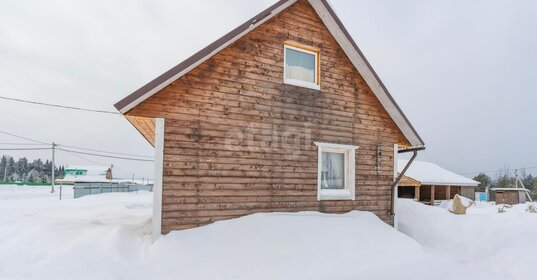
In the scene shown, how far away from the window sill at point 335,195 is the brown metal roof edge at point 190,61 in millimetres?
4651

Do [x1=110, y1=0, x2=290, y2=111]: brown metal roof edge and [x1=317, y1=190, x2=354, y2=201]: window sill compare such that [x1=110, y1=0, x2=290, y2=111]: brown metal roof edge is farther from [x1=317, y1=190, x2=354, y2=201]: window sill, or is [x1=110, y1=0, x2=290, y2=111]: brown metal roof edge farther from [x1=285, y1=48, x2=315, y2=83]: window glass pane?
[x1=317, y1=190, x2=354, y2=201]: window sill

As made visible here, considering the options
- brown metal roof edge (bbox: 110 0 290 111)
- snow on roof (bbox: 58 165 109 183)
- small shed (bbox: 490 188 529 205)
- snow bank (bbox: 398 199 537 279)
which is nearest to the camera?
brown metal roof edge (bbox: 110 0 290 111)

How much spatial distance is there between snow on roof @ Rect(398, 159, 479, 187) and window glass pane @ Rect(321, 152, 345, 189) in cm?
2155

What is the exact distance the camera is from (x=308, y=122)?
884cm

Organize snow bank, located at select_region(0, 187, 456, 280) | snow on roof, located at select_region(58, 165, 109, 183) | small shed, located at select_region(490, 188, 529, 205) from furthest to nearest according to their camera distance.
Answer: snow on roof, located at select_region(58, 165, 109, 183)
small shed, located at select_region(490, 188, 529, 205)
snow bank, located at select_region(0, 187, 456, 280)

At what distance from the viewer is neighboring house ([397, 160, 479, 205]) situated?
96.7 feet

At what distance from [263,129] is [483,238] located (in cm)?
665

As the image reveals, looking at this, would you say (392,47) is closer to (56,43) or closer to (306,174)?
(306,174)

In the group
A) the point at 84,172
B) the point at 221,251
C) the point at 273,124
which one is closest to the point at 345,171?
the point at 273,124

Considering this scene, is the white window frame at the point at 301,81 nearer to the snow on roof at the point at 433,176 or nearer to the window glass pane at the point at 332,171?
the window glass pane at the point at 332,171

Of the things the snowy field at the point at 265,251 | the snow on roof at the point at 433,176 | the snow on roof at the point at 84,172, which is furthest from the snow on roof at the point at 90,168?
the snowy field at the point at 265,251

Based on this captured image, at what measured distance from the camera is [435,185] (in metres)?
31.0

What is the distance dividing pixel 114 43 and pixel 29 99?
38.6 ft

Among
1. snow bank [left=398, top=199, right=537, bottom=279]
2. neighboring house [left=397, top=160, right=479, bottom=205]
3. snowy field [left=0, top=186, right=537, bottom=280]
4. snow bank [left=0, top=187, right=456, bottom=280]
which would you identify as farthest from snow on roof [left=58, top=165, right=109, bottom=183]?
snow bank [left=398, top=199, right=537, bottom=279]
